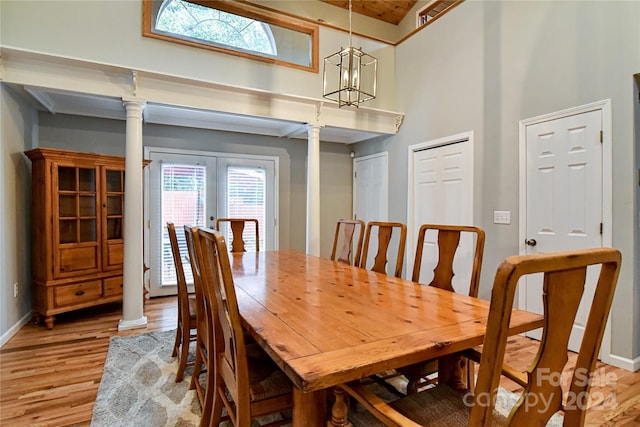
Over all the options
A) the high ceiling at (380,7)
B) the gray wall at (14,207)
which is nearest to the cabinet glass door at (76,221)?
the gray wall at (14,207)

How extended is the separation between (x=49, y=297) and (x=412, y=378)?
332cm

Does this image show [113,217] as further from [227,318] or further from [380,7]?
[380,7]

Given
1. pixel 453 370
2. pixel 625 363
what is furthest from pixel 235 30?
pixel 625 363

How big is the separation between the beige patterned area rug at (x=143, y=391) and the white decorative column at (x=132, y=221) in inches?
16.7

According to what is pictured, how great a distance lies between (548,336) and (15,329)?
403 centimetres

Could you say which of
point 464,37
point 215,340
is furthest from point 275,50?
point 215,340

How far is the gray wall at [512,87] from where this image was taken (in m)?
2.40

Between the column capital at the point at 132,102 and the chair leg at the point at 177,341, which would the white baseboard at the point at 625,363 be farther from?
the column capital at the point at 132,102

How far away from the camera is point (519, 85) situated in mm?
3078

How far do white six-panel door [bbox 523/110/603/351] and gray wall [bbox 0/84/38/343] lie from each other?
4513mm

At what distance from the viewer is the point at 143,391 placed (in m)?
2.06

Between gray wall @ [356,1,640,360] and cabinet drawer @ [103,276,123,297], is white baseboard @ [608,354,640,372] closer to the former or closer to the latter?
gray wall @ [356,1,640,360]

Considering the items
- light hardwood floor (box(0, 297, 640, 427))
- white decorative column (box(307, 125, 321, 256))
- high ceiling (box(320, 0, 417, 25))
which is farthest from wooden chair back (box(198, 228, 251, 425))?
high ceiling (box(320, 0, 417, 25))

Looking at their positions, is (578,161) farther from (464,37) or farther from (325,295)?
(325,295)
